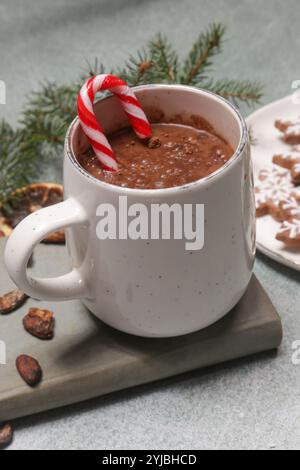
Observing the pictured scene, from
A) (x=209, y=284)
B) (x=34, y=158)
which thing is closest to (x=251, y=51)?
(x=34, y=158)

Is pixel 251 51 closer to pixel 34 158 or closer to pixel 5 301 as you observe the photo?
pixel 34 158

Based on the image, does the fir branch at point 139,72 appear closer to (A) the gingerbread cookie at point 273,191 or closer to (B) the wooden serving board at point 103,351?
(A) the gingerbread cookie at point 273,191

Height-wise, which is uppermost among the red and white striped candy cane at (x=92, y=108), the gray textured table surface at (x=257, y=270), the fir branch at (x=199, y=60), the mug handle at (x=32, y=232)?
the red and white striped candy cane at (x=92, y=108)

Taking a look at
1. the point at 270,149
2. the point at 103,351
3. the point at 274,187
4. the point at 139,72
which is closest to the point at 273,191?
the point at 274,187

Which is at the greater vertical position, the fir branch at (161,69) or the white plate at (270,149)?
the fir branch at (161,69)

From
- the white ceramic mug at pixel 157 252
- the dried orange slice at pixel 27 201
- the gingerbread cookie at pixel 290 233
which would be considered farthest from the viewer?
the dried orange slice at pixel 27 201

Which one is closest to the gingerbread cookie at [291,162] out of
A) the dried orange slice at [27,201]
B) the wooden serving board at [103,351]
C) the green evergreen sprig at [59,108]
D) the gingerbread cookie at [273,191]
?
the gingerbread cookie at [273,191]

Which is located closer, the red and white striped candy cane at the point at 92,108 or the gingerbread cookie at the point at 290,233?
the red and white striped candy cane at the point at 92,108
